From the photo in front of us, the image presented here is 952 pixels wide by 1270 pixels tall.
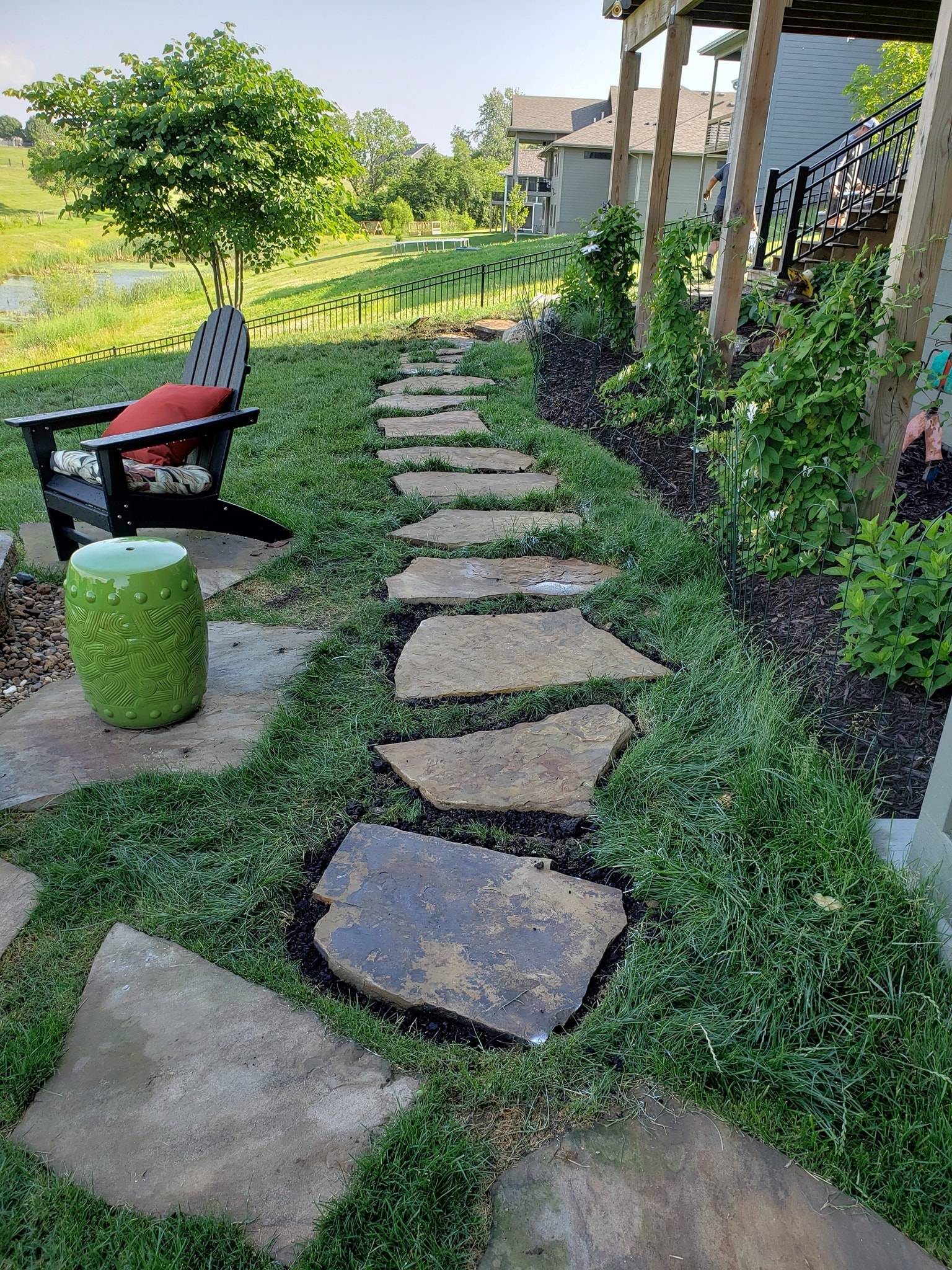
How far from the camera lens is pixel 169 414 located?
3.63 metres

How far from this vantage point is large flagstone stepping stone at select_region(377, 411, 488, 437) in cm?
550

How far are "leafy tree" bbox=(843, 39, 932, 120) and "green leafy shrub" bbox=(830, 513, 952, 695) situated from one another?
11593 mm

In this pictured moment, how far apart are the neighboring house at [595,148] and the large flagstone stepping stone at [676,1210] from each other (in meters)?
26.5

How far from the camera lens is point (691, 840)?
1.92m

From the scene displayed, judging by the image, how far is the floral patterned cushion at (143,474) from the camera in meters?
3.37

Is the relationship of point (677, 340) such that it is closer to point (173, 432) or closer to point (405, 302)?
point (173, 432)

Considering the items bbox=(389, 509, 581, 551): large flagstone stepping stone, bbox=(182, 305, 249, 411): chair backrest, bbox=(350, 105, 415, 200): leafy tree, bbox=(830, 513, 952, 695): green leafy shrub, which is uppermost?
bbox=(350, 105, 415, 200): leafy tree

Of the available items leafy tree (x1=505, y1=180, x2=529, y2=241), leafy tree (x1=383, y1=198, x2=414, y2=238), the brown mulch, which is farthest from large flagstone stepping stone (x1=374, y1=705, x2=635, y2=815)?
leafy tree (x1=383, y1=198, x2=414, y2=238)

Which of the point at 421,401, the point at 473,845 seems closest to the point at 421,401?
the point at 421,401

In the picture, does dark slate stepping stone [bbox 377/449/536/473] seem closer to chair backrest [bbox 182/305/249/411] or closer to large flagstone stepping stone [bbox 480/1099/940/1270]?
chair backrest [bbox 182/305/249/411]

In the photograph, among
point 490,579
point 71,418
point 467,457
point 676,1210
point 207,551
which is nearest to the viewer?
point 676,1210

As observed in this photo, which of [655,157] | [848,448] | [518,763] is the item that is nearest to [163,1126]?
[518,763]

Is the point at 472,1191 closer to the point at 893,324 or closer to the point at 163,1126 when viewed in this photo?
the point at 163,1126

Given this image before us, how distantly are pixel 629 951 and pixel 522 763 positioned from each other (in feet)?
2.28
